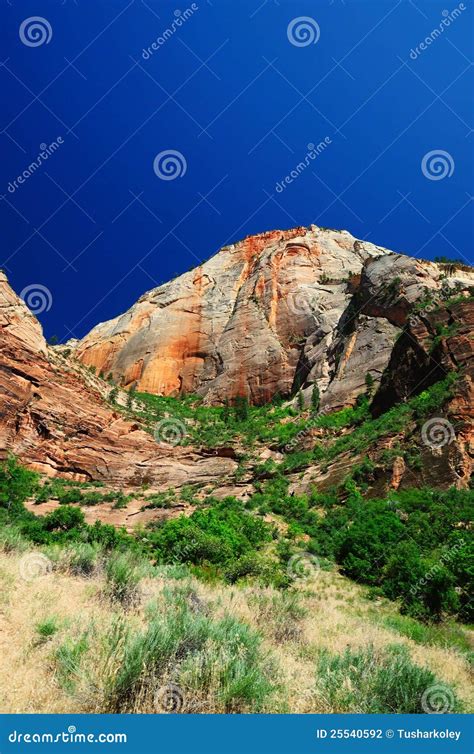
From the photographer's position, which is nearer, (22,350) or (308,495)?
(308,495)

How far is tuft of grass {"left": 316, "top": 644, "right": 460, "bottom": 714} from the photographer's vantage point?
3932mm

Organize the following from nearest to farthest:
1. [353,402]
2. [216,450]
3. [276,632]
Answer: [276,632], [216,450], [353,402]

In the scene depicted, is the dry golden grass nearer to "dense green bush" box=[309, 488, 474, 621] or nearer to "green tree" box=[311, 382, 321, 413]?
"dense green bush" box=[309, 488, 474, 621]

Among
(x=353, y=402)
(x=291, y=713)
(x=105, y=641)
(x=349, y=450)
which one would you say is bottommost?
(x=105, y=641)

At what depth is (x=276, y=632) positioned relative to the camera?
6.26 metres

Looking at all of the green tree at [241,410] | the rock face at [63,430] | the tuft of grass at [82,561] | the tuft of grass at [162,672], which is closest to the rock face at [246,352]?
the rock face at [63,430]

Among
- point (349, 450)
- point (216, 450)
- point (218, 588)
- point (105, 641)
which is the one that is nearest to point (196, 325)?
point (216, 450)

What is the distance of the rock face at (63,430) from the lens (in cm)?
2778

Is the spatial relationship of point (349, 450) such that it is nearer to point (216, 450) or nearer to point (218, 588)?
point (216, 450)

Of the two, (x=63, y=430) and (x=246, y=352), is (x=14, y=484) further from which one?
(x=246, y=352)

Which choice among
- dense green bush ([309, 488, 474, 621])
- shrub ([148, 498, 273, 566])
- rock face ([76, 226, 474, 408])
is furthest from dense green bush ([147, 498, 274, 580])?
rock face ([76, 226, 474, 408])

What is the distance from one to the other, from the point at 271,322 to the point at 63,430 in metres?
36.3

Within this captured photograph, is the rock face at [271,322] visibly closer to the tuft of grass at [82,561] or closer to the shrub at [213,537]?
the shrub at [213,537]

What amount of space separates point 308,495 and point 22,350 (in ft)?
70.6
